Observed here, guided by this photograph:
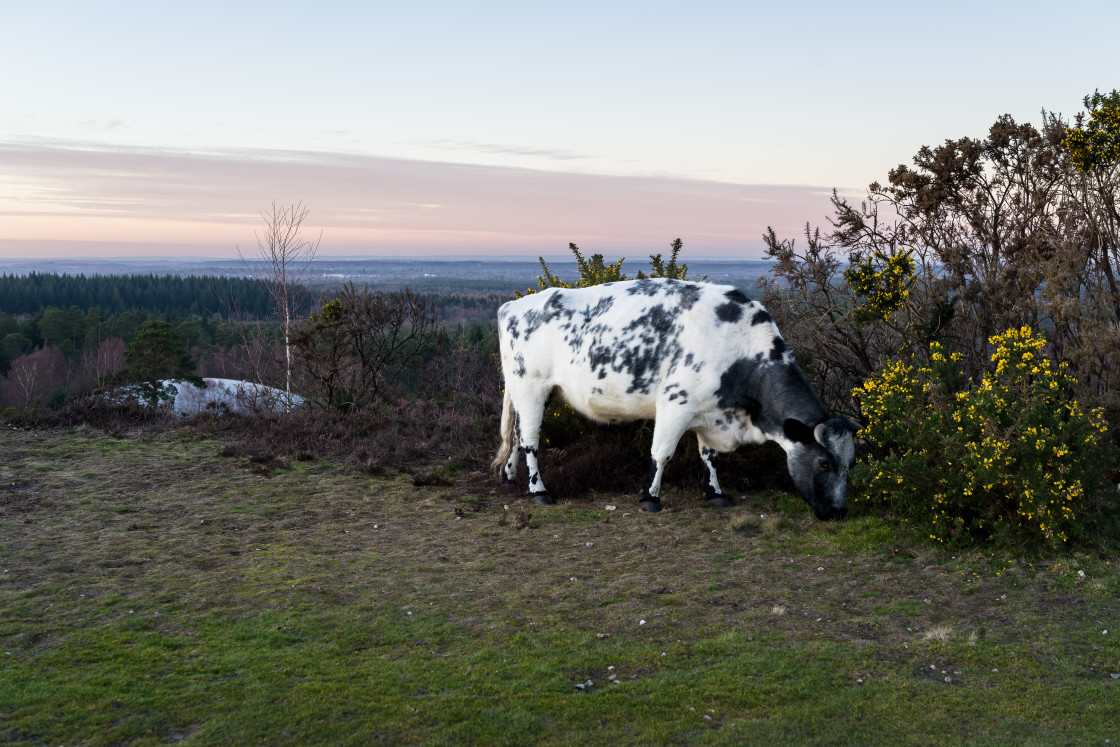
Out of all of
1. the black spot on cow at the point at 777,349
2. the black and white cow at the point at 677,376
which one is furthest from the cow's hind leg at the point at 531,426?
the black spot on cow at the point at 777,349

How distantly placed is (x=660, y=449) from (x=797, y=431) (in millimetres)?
1591

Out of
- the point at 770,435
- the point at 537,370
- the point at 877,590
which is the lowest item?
the point at 877,590

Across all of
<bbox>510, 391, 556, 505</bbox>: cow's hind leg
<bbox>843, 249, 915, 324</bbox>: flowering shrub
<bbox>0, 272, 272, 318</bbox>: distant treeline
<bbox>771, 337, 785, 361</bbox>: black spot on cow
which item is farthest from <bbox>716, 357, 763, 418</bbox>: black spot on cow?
<bbox>0, 272, 272, 318</bbox>: distant treeline

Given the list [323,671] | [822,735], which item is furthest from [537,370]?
[822,735]

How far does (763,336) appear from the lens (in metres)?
8.87

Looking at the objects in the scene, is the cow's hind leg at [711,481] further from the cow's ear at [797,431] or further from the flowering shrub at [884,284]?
the flowering shrub at [884,284]

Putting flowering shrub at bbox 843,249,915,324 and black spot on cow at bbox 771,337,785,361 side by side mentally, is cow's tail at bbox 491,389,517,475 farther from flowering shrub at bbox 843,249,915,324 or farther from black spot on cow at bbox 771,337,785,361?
flowering shrub at bbox 843,249,915,324

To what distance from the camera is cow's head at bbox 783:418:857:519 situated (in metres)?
8.18

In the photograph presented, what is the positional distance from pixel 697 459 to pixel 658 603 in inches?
161

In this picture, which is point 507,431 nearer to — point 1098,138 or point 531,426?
point 531,426

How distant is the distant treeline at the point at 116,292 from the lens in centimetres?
9731

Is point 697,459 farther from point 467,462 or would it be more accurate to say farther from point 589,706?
point 589,706

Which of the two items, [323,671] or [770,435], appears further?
Answer: [770,435]

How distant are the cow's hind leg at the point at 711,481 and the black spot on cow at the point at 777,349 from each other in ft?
4.70
